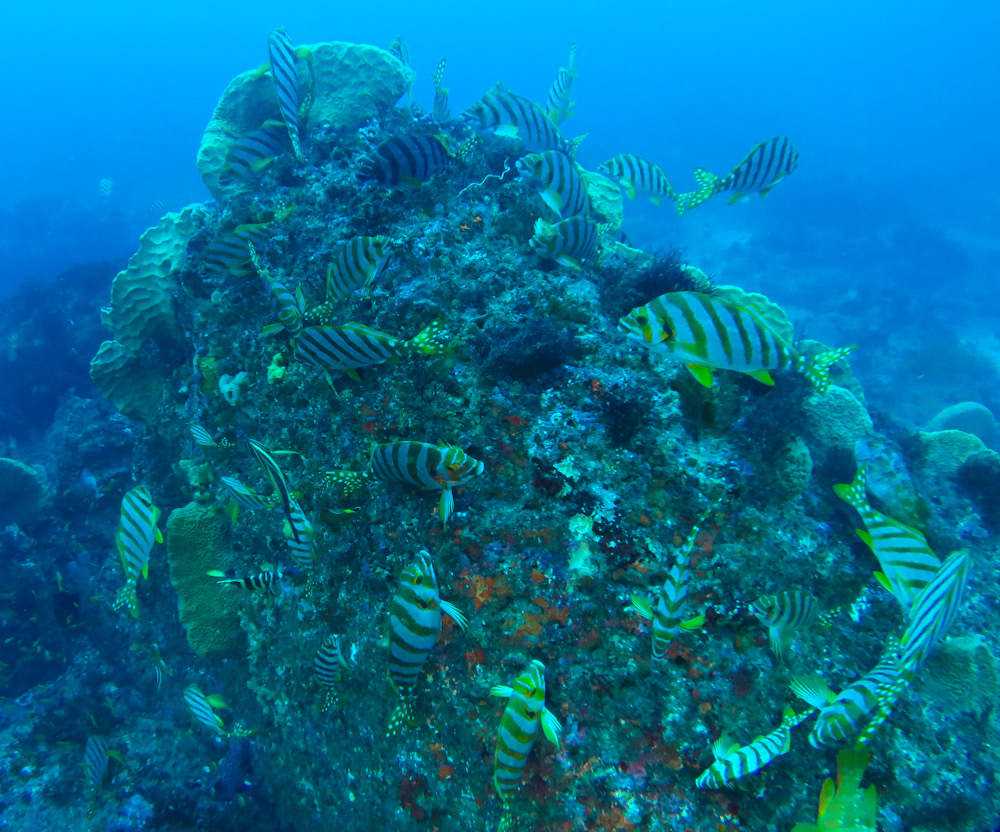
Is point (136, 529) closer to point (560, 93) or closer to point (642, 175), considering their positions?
point (642, 175)

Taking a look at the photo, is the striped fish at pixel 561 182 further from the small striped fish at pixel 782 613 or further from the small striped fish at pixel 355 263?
the small striped fish at pixel 782 613

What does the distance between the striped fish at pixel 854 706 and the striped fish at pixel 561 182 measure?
133 inches

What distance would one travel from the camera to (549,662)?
2.38 m

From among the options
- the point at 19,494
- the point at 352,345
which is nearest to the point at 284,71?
the point at 352,345

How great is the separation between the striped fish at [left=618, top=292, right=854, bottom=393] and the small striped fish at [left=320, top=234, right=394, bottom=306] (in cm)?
179

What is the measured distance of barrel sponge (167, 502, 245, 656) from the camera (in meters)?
4.33

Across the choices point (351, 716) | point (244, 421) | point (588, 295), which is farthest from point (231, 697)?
point (588, 295)

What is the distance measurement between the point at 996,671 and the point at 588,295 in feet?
10.4

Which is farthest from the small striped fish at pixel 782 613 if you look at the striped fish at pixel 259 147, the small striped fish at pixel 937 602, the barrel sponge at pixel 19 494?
the barrel sponge at pixel 19 494

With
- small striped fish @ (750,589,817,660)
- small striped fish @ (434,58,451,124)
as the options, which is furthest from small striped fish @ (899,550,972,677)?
small striped fish @ (434,58,451,124)

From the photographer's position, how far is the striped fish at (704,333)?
6.19 feet

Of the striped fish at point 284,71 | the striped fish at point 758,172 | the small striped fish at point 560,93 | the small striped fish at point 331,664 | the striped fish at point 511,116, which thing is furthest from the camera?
the small striped fish at point 560,93

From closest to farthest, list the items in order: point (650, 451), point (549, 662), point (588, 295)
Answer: point (549, 662) → point (650, 451) → point (588, 295)

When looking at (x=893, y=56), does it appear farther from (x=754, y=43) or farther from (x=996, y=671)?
(x=996, y=671)
